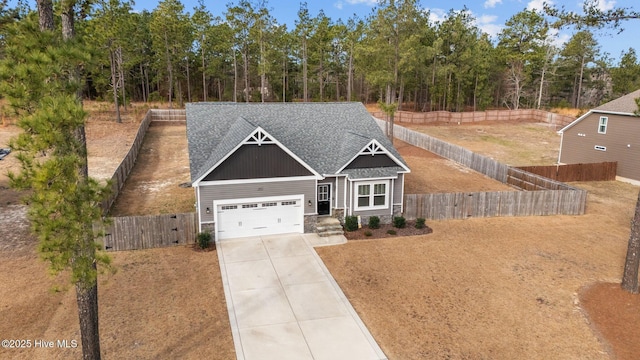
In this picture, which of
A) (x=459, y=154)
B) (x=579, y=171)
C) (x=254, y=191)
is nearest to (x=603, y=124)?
(x=579, y=171)

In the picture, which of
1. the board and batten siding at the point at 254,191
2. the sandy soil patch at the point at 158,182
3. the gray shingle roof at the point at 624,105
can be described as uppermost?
the gray shingle roof at the point at 624,105

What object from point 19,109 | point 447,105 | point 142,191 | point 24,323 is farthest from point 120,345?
point 447,105

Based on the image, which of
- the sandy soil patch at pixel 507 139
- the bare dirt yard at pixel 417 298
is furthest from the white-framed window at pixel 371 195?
the sandy soil patch at pixel 507 139

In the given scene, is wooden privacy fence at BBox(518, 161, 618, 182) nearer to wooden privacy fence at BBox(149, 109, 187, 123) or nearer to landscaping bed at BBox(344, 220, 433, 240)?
landscaping bed at BBox(344, 220, 433, 240)

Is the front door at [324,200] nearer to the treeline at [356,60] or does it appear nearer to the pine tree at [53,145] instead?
the pine tree at [53,145]

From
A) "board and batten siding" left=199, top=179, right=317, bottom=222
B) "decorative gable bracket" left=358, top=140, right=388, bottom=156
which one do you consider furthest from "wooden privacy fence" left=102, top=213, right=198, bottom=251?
"decorative gable bracket" left=358, top=140, right=388, bottom=156

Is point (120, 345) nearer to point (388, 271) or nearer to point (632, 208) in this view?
point (388, 271)

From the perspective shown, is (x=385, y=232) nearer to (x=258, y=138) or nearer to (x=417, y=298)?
(x=417, y=298)
